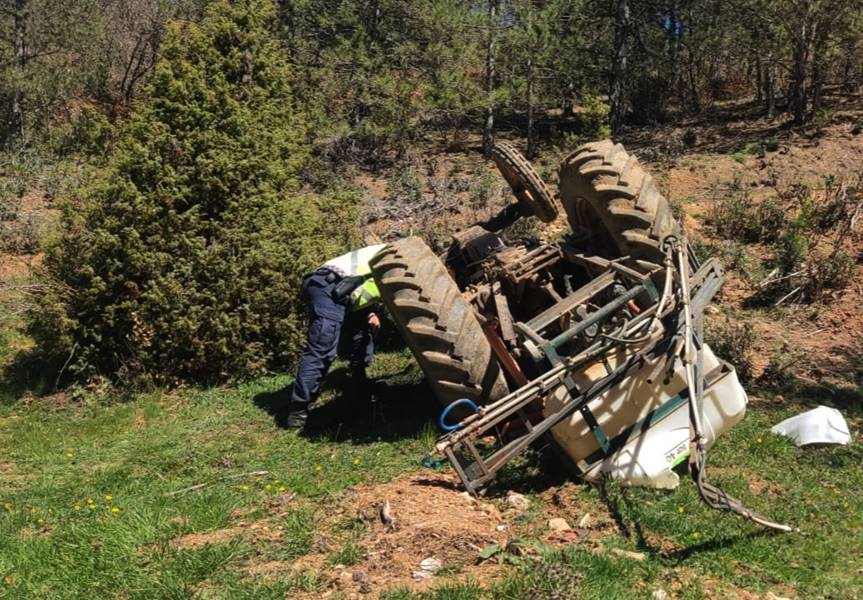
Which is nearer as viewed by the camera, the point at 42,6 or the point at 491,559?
the point at 491,559

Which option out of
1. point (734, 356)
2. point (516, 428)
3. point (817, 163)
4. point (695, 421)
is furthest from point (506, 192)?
point (695, 421)

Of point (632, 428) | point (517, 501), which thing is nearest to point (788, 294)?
point (632, 428)

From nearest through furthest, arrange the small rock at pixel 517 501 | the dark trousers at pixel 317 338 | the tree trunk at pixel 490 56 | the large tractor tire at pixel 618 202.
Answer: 1. the small rock at pixel 517 501
2. the large tractor tire at pixel 618 202
3. the dark trousers at pixel 317 338
4. the tree trunk at pixel 490 56

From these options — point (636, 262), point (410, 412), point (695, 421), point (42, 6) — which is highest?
point (42, 6)

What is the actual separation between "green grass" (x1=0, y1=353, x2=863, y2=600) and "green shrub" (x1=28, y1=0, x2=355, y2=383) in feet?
3.14

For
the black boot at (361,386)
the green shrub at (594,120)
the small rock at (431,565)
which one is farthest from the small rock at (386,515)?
the green shrub at (594,120)

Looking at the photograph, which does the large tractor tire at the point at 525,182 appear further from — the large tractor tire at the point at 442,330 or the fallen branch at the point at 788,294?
the fallen branch at the point at 788,294

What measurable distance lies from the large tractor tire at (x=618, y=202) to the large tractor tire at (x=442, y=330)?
153cm

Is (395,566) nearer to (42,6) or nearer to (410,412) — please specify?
(410,412)

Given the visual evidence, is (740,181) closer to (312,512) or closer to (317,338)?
(317,338)

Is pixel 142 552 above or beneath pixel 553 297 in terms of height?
beneath

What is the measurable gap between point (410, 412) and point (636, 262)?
224 centimetres

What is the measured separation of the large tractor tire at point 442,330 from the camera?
4.87 meters

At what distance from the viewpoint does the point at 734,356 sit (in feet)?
21.2
